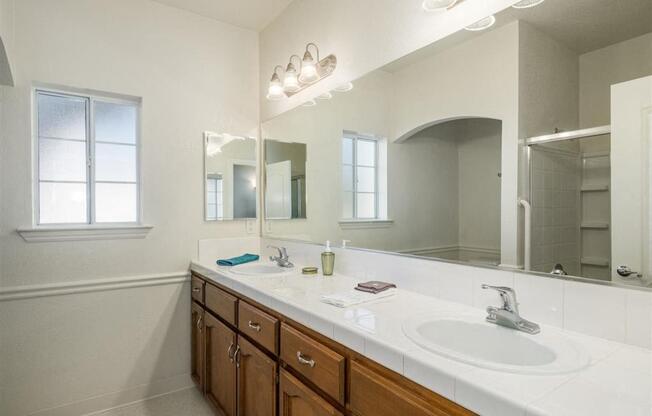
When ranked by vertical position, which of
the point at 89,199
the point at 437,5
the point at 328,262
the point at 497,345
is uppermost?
the point at 437,5

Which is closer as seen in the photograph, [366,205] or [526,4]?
[526,4]

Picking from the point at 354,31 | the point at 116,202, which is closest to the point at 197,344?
the point at 116,202

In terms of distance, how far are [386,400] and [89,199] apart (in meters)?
2.20

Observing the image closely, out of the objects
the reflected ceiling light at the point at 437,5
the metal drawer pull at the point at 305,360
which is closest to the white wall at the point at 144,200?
the metal drawer pull at the point at 305,360

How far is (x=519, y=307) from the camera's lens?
1.17 meters

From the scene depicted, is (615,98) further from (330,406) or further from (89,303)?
(89,303)

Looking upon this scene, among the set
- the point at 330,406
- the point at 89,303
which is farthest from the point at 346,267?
the point at 89,303

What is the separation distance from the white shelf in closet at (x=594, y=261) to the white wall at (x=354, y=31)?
88cm

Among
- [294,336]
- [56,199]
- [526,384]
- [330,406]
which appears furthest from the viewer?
[56,199]

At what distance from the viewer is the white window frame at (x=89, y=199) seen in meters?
Result: 2.05

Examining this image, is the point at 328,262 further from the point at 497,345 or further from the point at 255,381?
the point at 497,345

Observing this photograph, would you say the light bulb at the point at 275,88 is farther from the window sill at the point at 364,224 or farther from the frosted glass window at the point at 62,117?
the frosted glass window at the point at 62,117

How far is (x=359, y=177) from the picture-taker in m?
1.92

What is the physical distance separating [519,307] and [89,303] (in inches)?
92.6
